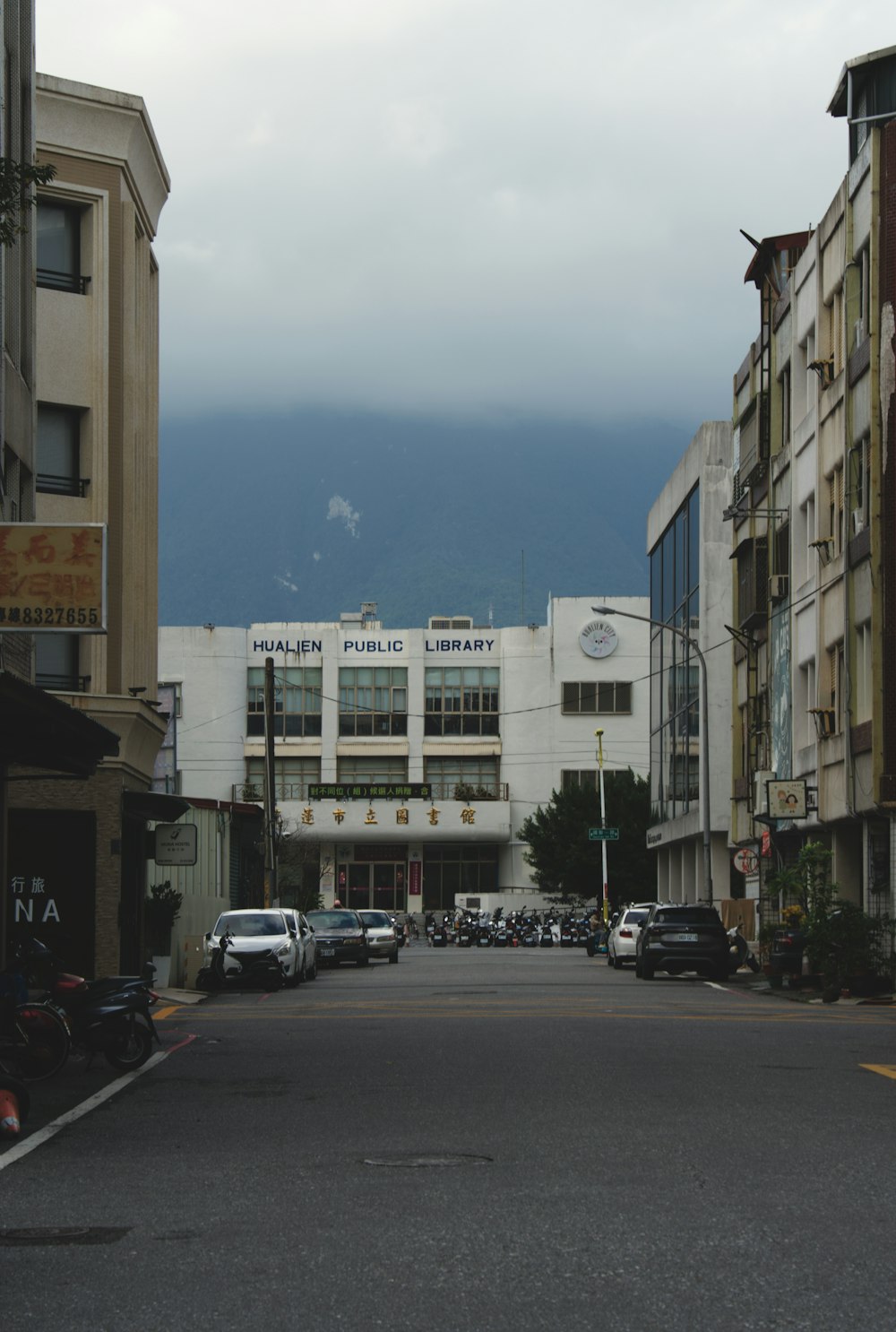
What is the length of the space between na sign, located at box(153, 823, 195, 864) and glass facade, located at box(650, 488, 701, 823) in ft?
98.5

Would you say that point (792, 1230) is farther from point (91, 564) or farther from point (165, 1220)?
point (91, 564)

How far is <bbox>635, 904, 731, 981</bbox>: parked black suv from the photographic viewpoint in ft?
122

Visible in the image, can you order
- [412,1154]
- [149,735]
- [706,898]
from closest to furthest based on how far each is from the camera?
[412,1154]
[149,735]
[706,898]

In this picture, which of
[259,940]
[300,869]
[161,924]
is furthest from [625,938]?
[300,869]

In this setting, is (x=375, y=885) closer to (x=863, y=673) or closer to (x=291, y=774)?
(x=291, y=774)

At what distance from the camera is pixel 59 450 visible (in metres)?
32.7

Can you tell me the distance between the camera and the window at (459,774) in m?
105

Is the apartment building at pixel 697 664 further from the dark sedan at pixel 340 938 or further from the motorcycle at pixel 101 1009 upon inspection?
the motorcycle at pixel 101 1009

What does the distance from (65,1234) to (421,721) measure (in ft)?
318

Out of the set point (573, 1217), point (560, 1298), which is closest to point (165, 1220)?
point (573, 1217)

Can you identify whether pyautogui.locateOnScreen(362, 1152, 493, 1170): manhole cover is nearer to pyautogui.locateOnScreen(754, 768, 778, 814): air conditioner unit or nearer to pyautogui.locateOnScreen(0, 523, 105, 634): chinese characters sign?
pyautogui.locateOnScreen(0, 523, 105, 634): chinese characters sign

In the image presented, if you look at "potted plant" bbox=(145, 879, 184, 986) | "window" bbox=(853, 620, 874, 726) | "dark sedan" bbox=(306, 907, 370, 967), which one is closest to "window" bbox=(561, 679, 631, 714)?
"dark sedan" bbox=(306, 907, 370, 967)

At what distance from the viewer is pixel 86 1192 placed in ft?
31.3

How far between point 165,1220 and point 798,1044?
1185 centimetres
